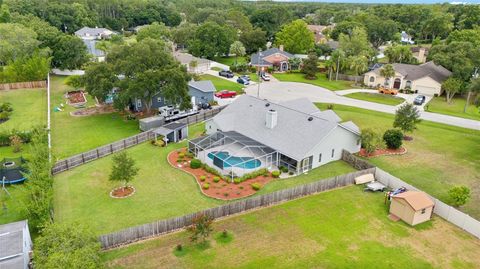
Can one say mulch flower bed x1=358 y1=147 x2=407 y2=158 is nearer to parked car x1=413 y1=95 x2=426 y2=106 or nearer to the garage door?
parked car x1=413 y1=95 x2=426 y2=106

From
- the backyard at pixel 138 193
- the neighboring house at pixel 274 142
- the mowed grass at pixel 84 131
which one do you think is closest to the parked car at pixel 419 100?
the neighboring house at pixel 274 142

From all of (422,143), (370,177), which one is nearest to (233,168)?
(370,177)

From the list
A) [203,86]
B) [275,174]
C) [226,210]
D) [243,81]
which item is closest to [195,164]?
[275,174]

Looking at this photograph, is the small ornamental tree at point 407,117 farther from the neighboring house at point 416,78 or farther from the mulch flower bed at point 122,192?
the mulch flower bed at point 122,192

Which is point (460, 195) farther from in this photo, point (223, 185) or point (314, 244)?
point (223, 185)

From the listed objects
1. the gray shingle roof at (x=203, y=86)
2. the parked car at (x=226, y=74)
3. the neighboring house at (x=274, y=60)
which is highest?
the neighboring house at (x=274, y=60)

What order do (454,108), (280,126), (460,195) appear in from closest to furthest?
(460,195) < (280,126) < (454,108)

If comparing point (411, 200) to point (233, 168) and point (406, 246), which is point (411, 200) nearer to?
point (406, 246)
